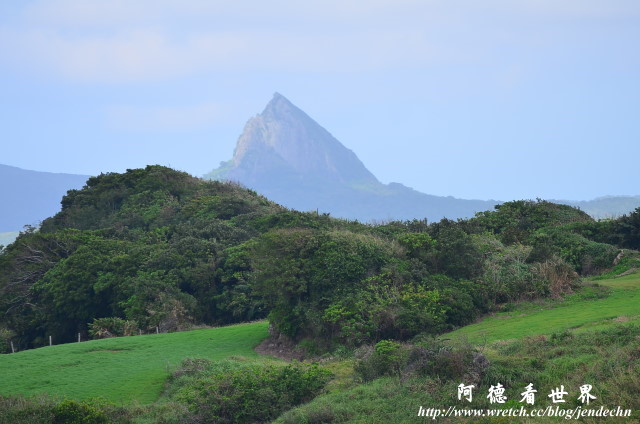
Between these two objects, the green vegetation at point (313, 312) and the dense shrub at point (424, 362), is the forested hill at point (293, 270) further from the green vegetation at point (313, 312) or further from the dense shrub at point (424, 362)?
the dense shrub at point (424, 362)

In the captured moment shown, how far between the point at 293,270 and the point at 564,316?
37.7 feet

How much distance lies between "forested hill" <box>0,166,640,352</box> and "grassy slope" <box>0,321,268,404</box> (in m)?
2.67

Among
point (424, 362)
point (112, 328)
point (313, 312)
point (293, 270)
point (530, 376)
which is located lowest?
point (530, 376)

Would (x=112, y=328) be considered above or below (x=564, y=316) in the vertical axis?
above

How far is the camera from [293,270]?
106 ft

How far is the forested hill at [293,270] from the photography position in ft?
101

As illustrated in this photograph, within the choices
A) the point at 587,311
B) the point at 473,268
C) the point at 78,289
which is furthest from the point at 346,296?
the point at 78,289

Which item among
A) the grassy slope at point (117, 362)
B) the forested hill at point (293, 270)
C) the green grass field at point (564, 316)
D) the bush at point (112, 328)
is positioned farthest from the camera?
the bush at point (112, 328)

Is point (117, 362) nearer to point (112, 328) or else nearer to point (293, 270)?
point (293, 270)

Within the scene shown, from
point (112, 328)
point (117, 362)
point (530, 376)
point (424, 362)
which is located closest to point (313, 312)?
point (117, 362)

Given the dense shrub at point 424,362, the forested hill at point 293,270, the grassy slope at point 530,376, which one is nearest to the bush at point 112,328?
the forested hill at point 293,270

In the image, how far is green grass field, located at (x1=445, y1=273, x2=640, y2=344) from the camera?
2394cm

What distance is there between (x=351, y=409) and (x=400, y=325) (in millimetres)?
9820

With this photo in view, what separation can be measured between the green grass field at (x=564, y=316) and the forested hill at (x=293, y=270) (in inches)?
52.4
